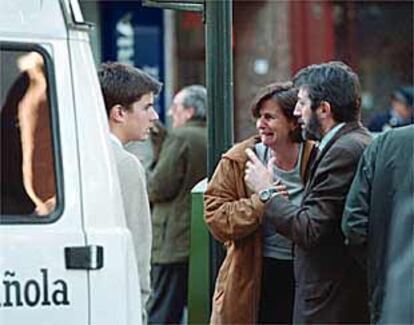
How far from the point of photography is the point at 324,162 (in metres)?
5.40

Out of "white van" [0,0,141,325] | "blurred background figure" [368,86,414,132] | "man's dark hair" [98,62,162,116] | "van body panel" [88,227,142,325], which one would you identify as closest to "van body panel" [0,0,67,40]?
"white van" [0,0,141,325]

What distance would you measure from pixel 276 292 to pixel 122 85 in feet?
3.95

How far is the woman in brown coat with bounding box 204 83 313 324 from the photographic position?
5555mm

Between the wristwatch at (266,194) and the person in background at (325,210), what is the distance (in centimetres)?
1

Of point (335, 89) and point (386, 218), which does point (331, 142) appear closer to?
point (335, 89)

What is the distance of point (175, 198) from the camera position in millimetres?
8969

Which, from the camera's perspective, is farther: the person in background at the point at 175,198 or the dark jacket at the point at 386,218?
the person in background at the point at 175,198

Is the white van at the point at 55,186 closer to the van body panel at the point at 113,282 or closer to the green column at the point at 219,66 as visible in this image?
the van body panel at the point at 113,282

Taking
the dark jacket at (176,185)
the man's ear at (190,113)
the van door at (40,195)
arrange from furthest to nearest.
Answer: the man's ear at (190,113) < the dark jacket at (176,185) < the van door at (40,195)

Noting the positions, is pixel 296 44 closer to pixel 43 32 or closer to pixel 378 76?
pixel 378 76

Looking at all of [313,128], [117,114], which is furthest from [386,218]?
[117,114]

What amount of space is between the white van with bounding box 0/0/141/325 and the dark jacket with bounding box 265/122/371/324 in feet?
3.74

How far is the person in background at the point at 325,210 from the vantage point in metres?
5.36

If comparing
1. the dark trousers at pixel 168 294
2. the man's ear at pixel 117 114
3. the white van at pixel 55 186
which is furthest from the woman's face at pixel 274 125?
the dark trousers at pixel 168 294
